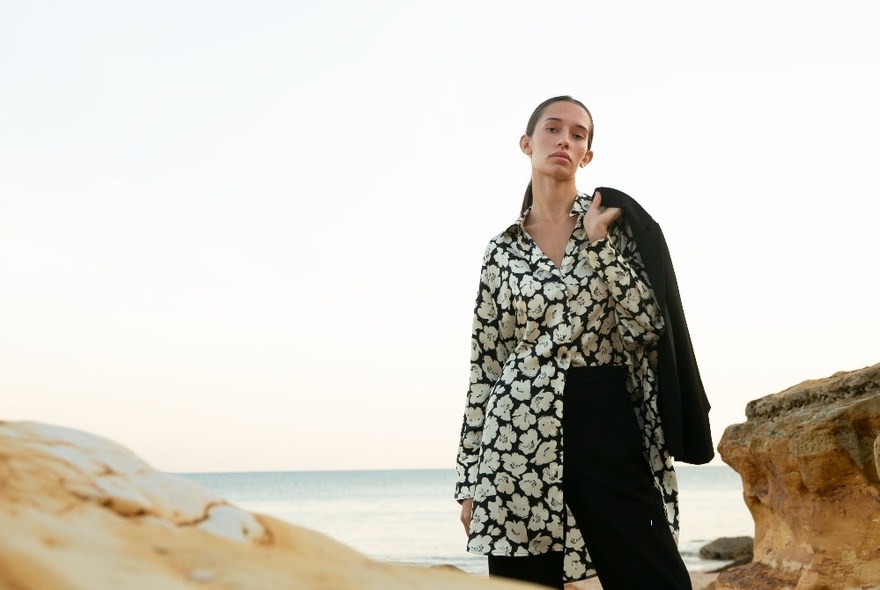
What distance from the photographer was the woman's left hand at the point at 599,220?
3135mm

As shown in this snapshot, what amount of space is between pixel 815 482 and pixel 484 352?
2111 millimetres

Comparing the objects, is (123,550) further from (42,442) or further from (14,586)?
(42,442)

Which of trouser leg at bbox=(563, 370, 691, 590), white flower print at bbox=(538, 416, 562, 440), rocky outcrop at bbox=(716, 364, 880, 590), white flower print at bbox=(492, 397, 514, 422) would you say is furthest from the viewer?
rocky outcrop at bbox=(716, 364, 880, 590)

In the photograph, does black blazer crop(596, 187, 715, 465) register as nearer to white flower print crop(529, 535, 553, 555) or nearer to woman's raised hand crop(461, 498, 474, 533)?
white flower print crop(529, 535, 553, 555)

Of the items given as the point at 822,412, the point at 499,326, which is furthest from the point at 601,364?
the point at 822,412

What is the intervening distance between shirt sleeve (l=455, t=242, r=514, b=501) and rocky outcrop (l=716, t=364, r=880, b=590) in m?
1.87

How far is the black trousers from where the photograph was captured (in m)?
2.86

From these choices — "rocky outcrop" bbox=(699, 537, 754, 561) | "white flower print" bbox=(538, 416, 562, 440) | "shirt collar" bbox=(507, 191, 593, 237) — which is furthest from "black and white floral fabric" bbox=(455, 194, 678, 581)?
"rocky outcrop" bbox=(699, 537, 754, 561)

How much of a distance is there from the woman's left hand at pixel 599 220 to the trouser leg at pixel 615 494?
1.56 feet

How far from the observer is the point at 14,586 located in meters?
0.97

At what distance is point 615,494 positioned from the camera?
2916 mm

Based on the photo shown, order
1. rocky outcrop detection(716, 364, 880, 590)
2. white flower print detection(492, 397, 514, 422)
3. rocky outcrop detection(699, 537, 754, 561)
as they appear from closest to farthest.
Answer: white flower print detection(492, 397, 514, 422)
rocky outcrop detection(716, 364, 880, 590)
rocky outcrop detection(699, 537, 754, 561)

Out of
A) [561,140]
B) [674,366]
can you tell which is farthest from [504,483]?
[561,140]

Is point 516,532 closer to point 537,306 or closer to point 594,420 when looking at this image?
point 594,420
